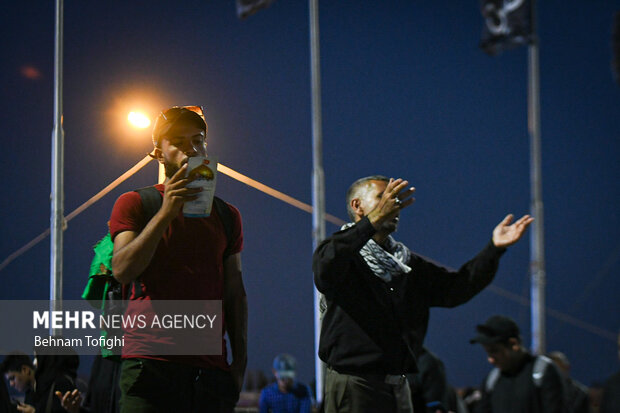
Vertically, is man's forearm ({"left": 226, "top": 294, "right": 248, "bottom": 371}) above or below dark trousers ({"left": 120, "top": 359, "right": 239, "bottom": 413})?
above

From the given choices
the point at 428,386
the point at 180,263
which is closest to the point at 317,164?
the point at 428,386

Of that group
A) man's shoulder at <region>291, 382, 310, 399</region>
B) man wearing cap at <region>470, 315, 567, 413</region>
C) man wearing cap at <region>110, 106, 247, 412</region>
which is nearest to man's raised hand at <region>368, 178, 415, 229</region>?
man wearing cap at <region>110, 106, 247, 412</region>

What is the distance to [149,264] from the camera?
2.04m

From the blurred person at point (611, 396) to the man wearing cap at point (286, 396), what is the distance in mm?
3111

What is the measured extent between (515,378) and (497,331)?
280mm

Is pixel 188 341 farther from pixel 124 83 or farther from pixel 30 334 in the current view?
pixel 124 83

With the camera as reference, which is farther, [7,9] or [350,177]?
[350,177]

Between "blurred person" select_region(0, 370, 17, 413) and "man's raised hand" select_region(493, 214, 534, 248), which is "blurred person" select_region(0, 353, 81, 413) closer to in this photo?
"blurred person" select_region(0, 370, 17, 413)

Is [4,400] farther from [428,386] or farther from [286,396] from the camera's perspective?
[286,396]

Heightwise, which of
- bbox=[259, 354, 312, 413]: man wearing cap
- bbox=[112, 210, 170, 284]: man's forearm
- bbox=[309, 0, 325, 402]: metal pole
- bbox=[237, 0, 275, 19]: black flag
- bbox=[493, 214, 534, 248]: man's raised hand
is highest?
bbox=[237, 0, 275, 19]: black flag

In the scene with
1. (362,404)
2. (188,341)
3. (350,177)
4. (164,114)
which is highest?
(350,177)

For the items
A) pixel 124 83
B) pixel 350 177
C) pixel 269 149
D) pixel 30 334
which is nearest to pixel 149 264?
pixel 30 334

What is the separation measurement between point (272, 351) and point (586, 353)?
21.0 feet

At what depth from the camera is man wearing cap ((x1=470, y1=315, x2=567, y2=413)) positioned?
3.86 m
